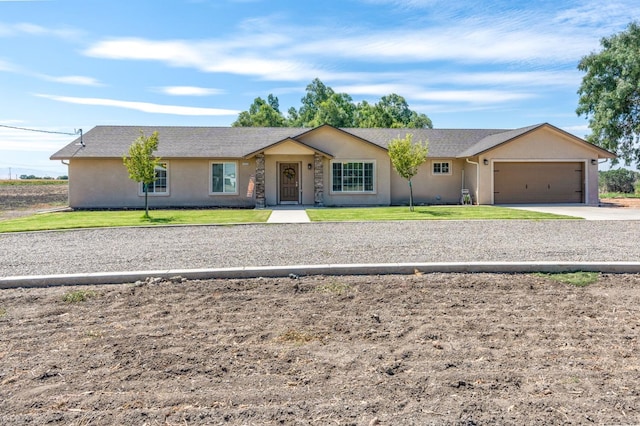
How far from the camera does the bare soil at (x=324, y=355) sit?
9.39 ft

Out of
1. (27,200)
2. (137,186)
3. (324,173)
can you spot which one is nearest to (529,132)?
(324,173)

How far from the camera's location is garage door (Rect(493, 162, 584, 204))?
22125 mm

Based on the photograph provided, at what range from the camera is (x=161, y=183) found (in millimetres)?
21531

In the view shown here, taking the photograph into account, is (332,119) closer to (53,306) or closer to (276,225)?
(276,225)

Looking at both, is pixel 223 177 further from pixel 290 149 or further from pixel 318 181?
pixel 318 181

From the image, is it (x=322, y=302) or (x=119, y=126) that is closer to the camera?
(x=322, y=302)

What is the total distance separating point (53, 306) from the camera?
5078 mm

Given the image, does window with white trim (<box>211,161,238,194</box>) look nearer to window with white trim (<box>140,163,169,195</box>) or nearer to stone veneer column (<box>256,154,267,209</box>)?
stone veneer column (<box>256,154,267,209</box>)

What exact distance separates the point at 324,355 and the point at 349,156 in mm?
18504

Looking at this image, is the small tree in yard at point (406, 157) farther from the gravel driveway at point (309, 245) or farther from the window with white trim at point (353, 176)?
the gravel driveway at point (309, 245)

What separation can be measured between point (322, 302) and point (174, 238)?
6462 mm

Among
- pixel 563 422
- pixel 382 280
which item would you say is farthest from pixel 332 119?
pixel 563 422

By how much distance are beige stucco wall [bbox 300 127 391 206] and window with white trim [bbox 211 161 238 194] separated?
3673mm

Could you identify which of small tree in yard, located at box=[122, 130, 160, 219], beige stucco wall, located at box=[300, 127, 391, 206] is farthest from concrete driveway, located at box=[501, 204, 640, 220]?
small tree in yard, located at box=[122, 130, 160, 219]
